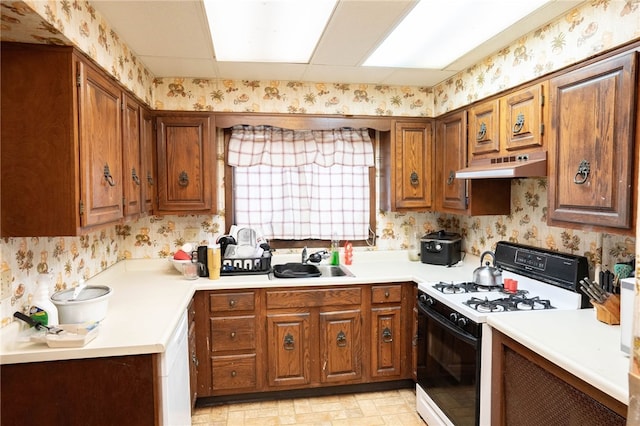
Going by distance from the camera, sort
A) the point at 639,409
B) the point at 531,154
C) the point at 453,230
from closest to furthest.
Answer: the point at 639,409 < the point at 531,154 < the point at 453,230

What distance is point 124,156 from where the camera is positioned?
2283mm

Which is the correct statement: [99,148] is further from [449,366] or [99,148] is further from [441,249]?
[441,249]

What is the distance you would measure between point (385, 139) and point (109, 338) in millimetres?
2487

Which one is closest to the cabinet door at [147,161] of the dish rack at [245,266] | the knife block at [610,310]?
the dish rack at [245,266]

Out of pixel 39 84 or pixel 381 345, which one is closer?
pixel 39 84

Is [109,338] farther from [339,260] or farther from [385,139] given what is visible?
[385,139]

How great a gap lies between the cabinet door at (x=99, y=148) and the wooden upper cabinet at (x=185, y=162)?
2.47 feet

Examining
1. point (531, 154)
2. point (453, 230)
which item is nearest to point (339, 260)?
point (453, 230)

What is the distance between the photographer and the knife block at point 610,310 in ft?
5.82

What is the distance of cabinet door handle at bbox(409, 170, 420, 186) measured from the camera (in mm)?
3275

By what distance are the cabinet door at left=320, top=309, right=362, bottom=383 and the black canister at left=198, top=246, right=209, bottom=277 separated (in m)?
0.86

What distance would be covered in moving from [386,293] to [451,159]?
3.59 ft

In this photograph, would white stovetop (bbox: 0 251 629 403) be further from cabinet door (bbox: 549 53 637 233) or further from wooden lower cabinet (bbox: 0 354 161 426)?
cabinet door (bbox: 549 53 637 233)

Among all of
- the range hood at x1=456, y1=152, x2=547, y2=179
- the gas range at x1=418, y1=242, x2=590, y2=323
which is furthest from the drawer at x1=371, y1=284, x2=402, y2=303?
the range hood at x1=456, y1=152, x2=547, y2=179
